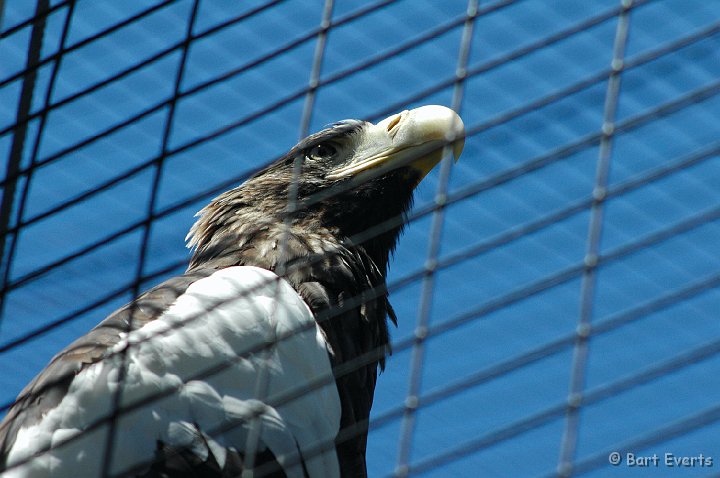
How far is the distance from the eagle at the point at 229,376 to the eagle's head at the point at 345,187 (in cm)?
3

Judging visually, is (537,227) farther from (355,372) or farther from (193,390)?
(355,372)

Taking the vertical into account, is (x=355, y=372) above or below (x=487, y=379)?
above

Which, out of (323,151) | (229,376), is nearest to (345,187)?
(323,151)

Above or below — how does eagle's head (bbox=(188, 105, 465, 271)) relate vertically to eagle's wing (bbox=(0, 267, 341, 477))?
above

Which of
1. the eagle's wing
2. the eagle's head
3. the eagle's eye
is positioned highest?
the eagle's eye

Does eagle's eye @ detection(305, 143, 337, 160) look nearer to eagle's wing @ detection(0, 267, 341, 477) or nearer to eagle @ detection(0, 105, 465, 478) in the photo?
eagle @ detection(0, 105, 465, 478)

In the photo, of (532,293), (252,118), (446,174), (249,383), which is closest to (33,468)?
(249,383)

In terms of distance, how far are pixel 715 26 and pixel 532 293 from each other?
50 centimetres

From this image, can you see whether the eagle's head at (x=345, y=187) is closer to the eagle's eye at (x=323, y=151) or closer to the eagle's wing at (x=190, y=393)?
the eagle's eye at (x=323, y=151)

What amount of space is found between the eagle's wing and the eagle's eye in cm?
90

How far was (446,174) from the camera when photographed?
65.6 inches

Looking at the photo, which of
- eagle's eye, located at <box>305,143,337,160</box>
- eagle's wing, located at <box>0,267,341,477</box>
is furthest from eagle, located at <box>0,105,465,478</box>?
eagle's eye, located at <box>305,143,337,160</box>

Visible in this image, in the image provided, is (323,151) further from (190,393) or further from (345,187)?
(190,393)

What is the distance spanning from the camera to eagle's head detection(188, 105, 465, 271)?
3.32 meters
